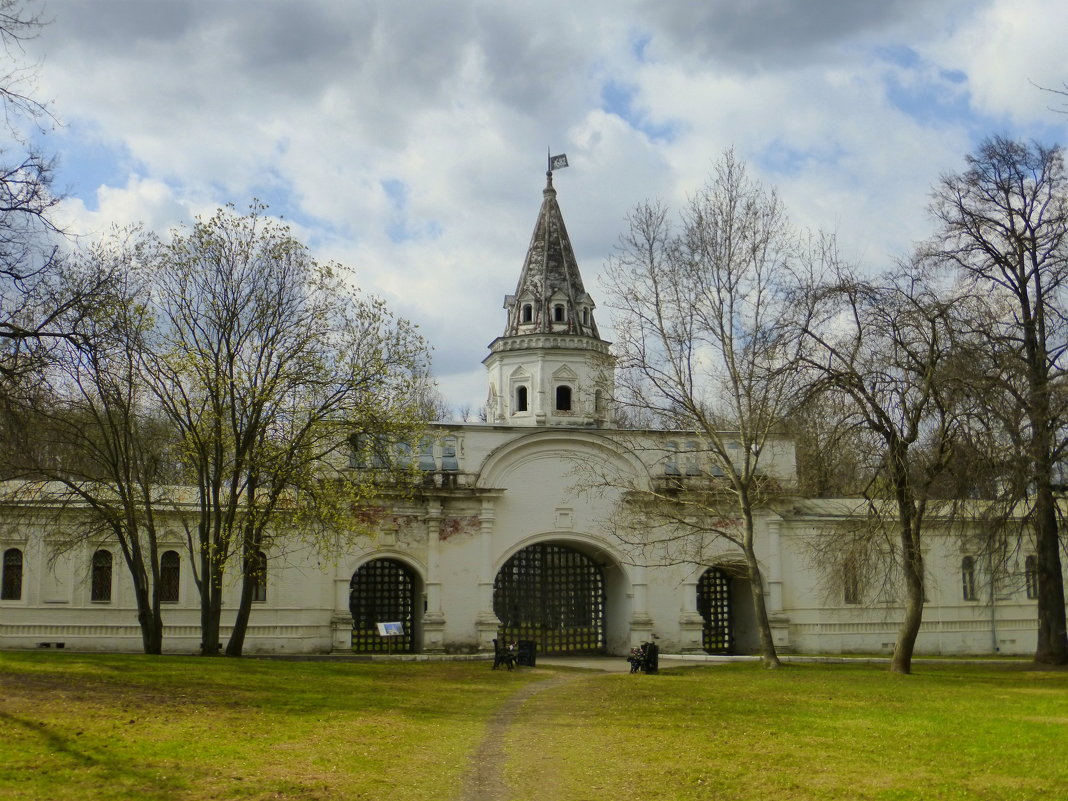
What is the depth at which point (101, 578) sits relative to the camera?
103 feet

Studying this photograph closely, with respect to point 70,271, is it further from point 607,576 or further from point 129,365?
point 607,576

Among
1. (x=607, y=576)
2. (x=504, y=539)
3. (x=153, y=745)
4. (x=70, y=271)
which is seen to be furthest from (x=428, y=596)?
(x=153, y=745)

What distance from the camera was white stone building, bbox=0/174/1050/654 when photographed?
102 feet

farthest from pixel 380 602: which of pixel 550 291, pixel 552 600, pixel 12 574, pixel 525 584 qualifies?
pixel 550 291

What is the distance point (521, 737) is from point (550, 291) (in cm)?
2943

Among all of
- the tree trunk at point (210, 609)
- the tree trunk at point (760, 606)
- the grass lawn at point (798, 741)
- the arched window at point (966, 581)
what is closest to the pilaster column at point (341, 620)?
the tree trunk at point (210, 609)

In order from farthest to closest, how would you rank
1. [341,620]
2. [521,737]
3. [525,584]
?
[525,584] < [341,620] < [521,737]

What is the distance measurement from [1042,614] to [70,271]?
73.1ft

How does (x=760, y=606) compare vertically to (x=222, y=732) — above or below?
above

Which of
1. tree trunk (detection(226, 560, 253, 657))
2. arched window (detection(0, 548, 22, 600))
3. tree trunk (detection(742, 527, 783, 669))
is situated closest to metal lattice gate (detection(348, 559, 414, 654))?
tree trunk (detection(226, 560, 253, 657))

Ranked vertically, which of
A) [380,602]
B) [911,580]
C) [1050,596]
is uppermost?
[911,580]

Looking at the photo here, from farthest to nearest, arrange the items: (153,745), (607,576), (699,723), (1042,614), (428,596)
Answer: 1. (607,576)
2. (428,596)
3. (1042,614)
4. (699,723)
5. (153,745)

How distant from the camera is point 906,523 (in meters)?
23.5

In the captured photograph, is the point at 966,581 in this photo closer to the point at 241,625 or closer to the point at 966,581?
the point at 966,581
